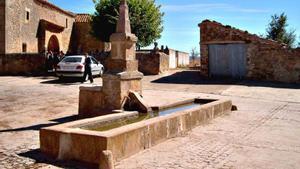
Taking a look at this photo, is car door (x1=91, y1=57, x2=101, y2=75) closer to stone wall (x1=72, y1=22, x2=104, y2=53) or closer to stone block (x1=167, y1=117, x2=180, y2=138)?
stone block (x1=167, y1=117, x2=180, y2=138)

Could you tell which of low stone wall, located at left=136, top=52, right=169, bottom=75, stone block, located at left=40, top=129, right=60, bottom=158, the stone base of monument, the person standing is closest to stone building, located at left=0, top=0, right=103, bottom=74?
the person standing

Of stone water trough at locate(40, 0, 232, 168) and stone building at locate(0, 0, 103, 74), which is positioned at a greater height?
stone building at locate(0, 0, 103, 74)

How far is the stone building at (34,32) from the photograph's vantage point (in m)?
23.6

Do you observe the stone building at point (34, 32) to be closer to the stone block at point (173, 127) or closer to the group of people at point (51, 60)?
the group of people at point (51, 60)

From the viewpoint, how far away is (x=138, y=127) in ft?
20.2

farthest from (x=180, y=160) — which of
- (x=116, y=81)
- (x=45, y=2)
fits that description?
(x=45, y=2)

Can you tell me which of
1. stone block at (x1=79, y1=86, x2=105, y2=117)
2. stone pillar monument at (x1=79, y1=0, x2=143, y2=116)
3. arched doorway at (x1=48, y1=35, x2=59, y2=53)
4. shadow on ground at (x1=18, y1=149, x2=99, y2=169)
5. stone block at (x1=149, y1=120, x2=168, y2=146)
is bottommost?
shadow on ground at (x1=18, y1=149, x2=99, y2=169)

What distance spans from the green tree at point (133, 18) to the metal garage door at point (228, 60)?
9591mm

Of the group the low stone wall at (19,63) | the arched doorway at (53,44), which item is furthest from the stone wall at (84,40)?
the low stone wall at (19,63)

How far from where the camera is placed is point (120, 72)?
29.1ft

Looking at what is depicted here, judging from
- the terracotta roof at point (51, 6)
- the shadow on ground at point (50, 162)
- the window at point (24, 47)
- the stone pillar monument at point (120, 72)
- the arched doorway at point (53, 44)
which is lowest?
the shadow on ground at point (50, 162)

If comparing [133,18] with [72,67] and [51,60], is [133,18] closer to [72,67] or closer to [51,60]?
[51,60]

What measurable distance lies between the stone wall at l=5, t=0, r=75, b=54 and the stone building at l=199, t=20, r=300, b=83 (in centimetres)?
1420

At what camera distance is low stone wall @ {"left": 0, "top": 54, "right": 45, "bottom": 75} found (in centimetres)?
2355
